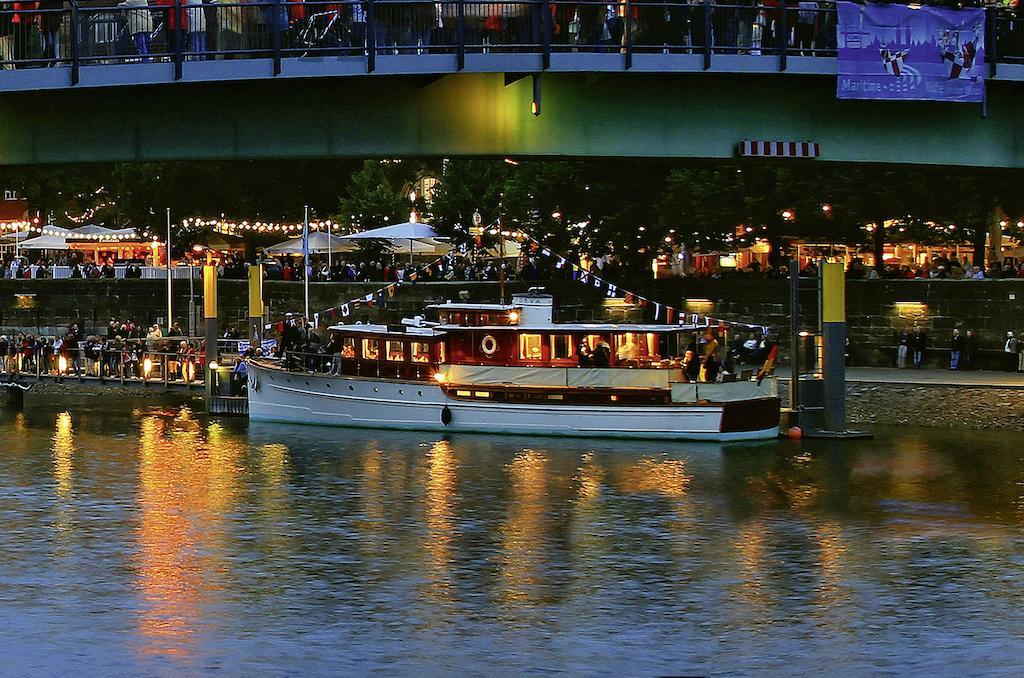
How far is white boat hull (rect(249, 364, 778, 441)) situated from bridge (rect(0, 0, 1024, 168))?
8936 millimetres

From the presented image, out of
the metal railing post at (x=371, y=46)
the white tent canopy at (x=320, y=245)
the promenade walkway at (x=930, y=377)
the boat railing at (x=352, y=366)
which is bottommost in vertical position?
the promenade walkway at (x=930, y=377)

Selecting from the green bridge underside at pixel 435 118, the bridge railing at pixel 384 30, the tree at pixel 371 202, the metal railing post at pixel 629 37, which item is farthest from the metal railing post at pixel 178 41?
the tree at pixel 371 202

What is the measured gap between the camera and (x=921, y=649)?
25.0 m

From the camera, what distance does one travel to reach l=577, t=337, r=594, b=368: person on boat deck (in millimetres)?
48281

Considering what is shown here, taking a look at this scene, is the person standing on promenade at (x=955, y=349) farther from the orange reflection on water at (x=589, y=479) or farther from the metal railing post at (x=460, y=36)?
the metal railing post at (x=460, y=36)

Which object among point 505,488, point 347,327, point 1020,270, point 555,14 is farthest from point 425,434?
point 1020,270

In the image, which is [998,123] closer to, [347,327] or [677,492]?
[677,492]

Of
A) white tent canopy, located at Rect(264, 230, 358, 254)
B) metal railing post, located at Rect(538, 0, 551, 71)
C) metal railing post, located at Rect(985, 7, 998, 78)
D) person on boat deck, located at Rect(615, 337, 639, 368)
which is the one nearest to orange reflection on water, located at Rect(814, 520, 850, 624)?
metal railing post, located at Rect(538, 0, 551, 71)

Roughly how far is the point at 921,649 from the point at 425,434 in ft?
86.4

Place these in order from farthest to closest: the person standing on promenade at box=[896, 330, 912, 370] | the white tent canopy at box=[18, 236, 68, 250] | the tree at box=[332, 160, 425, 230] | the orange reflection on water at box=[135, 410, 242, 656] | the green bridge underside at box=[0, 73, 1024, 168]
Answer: the tree at box=[332, 160, 425, 230], the white tent canopy at box=[18, 236, 68, 250], the person standing on promenade at box=[896, 330, 912, 370], the green bridge underside at box=[0, 73, 1024, 168], the orange reflection on water at box=[135, 410, 242, 656]

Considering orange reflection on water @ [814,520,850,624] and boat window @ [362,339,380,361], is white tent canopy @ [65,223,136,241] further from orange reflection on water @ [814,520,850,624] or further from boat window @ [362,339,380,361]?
orange reflection on water @ [814,520,850,624]

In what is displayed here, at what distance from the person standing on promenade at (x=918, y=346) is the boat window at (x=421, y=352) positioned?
1668cm

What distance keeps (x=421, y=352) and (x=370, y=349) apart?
1.67 metres

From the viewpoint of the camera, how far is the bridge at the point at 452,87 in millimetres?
39469
